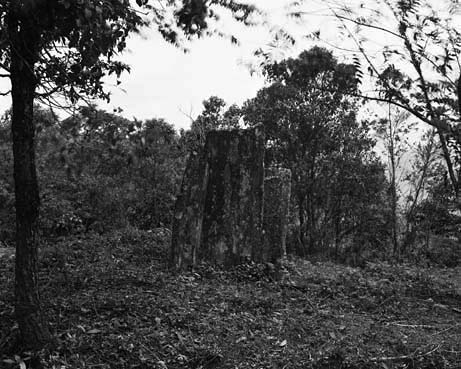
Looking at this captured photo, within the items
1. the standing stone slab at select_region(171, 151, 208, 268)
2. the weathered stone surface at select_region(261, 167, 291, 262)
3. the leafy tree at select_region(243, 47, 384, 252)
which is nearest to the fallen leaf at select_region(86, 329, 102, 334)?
the standing stone slab at select_region(171, 151, 208, 268)

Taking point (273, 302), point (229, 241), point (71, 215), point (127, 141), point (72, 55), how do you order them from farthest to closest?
point (71, 215)
point (229, 241)
point (273, 302)
point (72, 55)
point (127, 141)

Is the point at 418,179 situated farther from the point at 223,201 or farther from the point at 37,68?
the point at 37,68

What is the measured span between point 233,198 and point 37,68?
3.94 metres

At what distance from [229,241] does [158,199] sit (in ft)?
18.4

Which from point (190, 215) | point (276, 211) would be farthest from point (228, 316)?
point (276, 211)

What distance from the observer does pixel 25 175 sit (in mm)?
4035

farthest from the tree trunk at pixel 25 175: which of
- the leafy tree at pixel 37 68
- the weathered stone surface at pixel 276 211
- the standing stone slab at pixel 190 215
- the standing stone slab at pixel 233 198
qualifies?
the weathered stone surface at pixel 276 211

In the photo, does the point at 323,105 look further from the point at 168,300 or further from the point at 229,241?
the point at 168,300

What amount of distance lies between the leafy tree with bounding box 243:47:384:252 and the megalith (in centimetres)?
562

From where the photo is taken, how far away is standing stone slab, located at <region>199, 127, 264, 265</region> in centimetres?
765

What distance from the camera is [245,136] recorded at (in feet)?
25.8

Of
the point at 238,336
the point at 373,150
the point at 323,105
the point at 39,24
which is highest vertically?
the point at 323,105

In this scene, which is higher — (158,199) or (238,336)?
(158,199)

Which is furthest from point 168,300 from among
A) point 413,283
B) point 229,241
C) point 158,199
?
point 158,199
